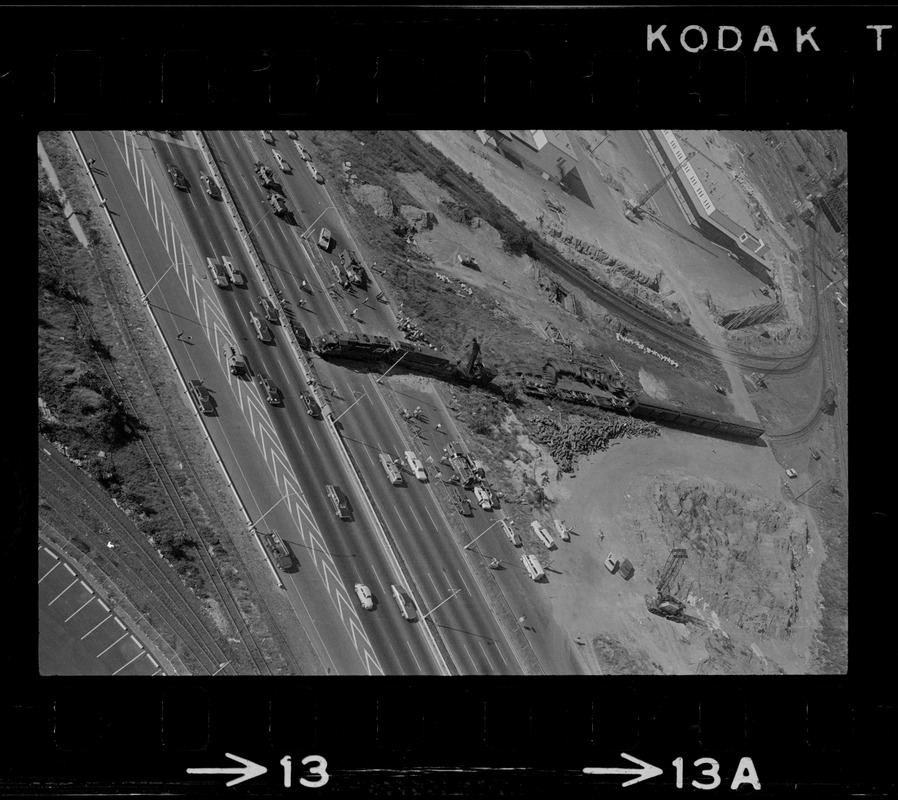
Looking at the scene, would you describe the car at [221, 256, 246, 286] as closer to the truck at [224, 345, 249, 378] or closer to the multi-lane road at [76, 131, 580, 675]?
the multi-lane road at [76, 131, 580, 675]

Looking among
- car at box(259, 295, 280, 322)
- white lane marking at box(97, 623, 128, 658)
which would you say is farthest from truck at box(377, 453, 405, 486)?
white lane marking at box(97, 623, 128, 658)

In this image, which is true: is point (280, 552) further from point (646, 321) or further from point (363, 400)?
point (646, 321)

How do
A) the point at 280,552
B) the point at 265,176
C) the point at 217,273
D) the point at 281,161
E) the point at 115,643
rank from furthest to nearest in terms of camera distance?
1. the point at 265,176
2. the point at 281,161
3. the point at 217,273
4. the point at 280,552
5. the point at 115,643

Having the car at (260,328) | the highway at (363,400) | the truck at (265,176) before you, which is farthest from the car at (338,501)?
the truck at (265,176)

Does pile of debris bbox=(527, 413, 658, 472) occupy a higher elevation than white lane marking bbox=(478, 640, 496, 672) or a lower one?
higher

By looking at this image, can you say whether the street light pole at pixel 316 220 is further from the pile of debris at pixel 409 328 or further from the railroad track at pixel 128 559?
the railroad track at pixel 128 559

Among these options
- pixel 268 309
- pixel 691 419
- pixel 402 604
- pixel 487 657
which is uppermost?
pixel 268 309
